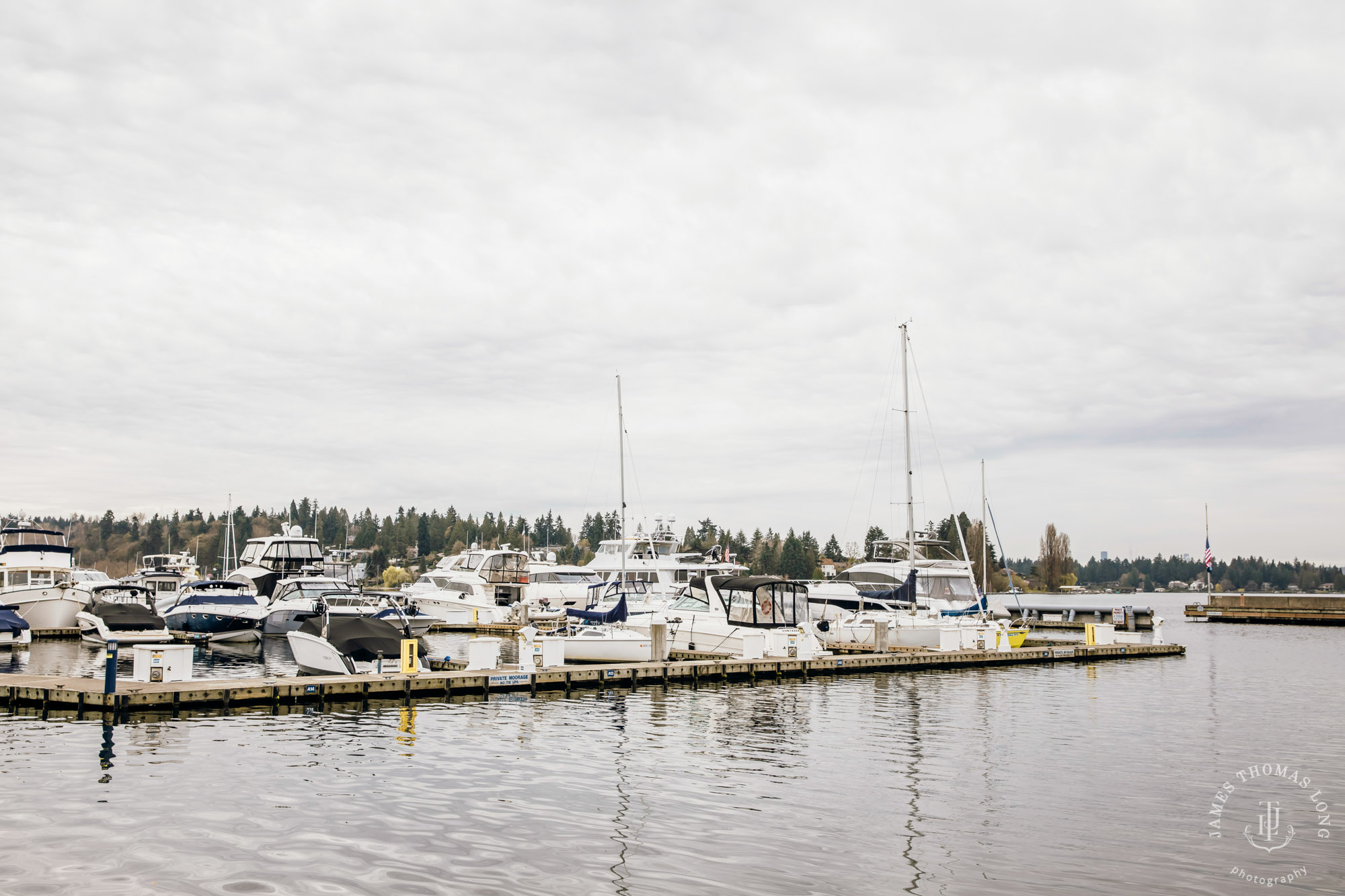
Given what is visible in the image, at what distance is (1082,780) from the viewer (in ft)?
59.0

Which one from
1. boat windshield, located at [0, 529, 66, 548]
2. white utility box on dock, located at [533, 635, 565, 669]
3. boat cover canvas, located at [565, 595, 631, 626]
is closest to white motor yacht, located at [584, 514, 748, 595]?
boat cover canvas, located at [565, 595, 631, 626]

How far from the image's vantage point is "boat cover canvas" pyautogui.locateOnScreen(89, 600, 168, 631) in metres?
44.6

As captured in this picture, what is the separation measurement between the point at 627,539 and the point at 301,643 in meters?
37.3

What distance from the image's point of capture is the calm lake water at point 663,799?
12062 mm

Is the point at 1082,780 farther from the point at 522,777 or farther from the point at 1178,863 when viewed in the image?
the point at 522,777

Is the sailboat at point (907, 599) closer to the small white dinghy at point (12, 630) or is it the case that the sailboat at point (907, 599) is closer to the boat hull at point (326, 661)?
the boat hull at point (326, 661)

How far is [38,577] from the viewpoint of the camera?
52.9m

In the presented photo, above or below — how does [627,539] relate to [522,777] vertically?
above

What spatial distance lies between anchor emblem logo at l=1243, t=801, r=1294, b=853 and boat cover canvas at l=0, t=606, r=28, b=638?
4435cm

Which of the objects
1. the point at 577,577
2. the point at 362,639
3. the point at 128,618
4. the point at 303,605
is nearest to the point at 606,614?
the point at 303,605

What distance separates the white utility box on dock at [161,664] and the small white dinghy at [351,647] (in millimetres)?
4590

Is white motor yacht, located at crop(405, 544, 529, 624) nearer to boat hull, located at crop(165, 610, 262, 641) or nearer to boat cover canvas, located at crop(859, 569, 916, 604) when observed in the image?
boat hull, located at crop(165, 610, 262, 641)

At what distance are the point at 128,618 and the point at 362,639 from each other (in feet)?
70.6

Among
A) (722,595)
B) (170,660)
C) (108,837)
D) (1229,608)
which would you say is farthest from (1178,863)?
(1229,608)
